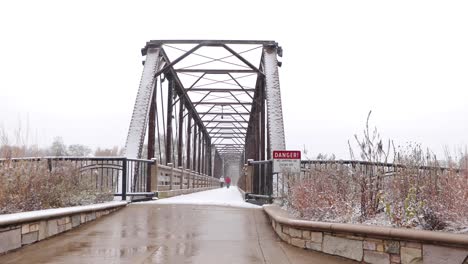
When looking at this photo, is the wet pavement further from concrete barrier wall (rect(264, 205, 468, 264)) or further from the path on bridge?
concrete barrier wall (rect(264, 205, 468, 264))

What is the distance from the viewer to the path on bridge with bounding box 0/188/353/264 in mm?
4703

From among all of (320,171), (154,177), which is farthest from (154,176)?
(320,171)

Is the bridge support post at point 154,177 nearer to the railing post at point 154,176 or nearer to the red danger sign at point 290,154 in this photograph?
the railing post at point 154,176

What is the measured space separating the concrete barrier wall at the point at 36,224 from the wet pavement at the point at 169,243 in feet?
0.34

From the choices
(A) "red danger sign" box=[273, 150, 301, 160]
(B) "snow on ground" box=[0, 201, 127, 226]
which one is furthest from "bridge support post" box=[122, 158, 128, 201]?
(A) "red danger sign" box=[273, 150, 301, 160]

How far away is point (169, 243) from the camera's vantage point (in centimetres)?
557

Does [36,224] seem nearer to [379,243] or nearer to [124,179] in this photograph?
[379,243]

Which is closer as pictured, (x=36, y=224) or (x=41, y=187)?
(x=36, y=224)

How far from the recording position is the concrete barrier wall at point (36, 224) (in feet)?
15.9

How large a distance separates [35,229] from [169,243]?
166 centimetres

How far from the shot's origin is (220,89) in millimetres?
23312

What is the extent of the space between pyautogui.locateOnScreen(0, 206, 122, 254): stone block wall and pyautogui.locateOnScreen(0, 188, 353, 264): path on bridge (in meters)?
0.10

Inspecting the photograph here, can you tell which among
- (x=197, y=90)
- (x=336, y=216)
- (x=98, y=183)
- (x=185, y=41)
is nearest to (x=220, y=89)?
(x=197, y=90)

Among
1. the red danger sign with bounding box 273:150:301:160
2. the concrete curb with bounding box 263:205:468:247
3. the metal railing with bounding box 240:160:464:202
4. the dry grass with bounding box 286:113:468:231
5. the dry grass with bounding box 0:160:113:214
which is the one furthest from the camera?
the red danger sign with bounding box 273:150:301:160
